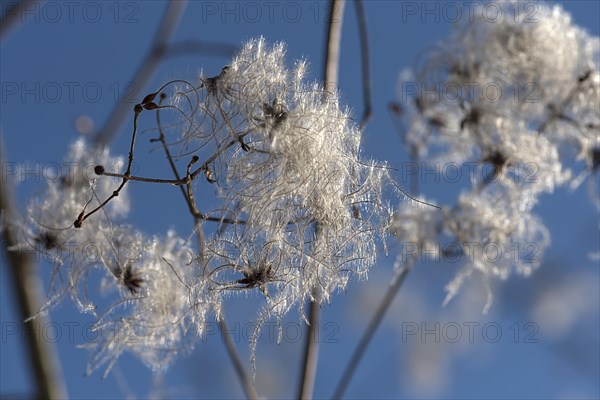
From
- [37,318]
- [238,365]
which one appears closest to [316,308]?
[238,365]

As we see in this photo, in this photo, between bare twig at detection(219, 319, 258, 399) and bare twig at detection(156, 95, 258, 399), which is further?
bare twig at detection(219, 319, 258, 399)

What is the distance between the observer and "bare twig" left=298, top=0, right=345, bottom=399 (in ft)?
6.52

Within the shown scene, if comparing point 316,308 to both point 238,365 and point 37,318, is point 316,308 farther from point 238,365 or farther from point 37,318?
point 37,318

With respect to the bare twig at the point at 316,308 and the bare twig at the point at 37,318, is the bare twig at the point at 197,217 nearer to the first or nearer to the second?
the bare twig at the point at 316,308

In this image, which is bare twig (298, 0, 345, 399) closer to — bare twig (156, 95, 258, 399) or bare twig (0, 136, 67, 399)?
bare twig (156, 95, 258, 399)

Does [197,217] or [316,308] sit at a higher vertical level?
[197,217]

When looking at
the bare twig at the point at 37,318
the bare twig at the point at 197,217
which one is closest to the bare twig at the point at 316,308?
the bare twig at the point at 197,217

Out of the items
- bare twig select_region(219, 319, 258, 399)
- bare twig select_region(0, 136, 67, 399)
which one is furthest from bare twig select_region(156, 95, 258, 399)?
bare twig select_region(0, 136, 67, 399)

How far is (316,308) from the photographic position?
2.04 meters

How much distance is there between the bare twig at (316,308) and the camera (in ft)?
6.52

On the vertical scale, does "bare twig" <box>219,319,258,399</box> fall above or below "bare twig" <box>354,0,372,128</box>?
below

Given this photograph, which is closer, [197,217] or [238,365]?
[197,217]

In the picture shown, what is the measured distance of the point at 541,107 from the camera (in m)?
3.03

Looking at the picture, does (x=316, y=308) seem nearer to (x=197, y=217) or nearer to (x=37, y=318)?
(x=197, y=217)
